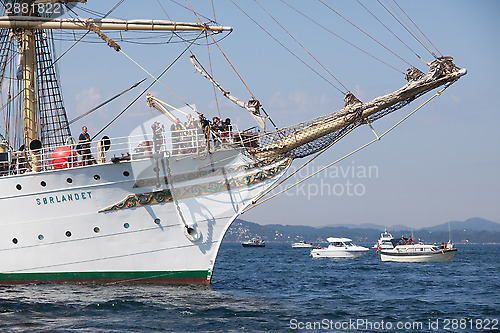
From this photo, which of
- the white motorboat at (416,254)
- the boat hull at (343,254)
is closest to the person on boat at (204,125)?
the white motorboat at (416,254)

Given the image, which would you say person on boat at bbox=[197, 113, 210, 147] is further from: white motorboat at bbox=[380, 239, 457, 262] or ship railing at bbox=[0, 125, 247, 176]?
Result: white motorboat at bbox=[380, 239, 457, 262]

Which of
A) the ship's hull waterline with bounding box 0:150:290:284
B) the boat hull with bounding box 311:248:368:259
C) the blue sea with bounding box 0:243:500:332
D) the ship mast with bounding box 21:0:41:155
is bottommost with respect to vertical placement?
the boat hull with bounding box 311:248:368:259

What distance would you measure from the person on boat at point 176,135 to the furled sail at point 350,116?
2360mm

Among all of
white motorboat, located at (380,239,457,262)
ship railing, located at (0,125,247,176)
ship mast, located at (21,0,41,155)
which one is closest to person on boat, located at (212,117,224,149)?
ship railing, located at (0,125,247,176)

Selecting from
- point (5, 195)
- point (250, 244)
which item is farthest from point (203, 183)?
point (250, 244)

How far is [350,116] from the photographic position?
18828 mm

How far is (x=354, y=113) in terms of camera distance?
18.8 meters

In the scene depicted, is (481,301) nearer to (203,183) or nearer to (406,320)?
(406,320)

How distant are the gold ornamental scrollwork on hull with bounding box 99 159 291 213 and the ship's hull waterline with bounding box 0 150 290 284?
3 cm

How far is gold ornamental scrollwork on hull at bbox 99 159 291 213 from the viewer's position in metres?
19.0

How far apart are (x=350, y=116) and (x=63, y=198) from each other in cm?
985

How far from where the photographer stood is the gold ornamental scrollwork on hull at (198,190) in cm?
1905

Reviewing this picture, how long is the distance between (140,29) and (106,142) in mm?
5770

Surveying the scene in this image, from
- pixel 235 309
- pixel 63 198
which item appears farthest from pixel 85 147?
pixel 235 309
